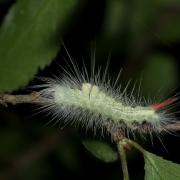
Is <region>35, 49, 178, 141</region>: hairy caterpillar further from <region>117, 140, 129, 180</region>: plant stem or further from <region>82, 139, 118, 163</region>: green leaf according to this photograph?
<region>117, 140, 129, 180</region>: plant stem

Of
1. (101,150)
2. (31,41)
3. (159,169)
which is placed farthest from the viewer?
(101,150)

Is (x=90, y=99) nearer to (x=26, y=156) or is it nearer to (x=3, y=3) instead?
(x=3, y=3)

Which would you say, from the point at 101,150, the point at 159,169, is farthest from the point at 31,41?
the point at 159,169

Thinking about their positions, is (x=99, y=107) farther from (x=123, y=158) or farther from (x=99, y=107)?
(x=123, y=158)

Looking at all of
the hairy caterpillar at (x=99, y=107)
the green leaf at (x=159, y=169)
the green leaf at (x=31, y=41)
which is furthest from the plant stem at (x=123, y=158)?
the green leaf at (x=31, y=41)

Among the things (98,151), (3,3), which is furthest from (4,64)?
(3,3)

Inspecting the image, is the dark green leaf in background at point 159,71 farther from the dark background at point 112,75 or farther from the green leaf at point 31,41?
the green leaf at point 31,41
